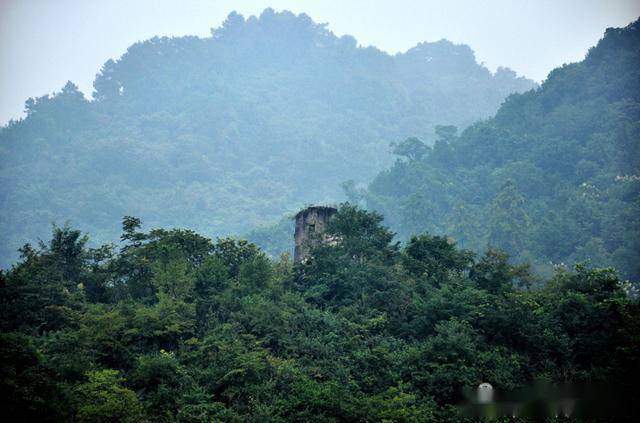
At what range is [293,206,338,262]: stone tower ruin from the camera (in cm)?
3080

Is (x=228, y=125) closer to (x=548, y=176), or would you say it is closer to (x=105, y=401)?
(x=548, y=176)

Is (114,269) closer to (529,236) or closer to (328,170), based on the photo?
(529,236)

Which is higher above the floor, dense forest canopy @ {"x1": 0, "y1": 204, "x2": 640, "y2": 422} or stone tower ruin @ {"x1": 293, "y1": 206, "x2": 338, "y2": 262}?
stone tower ruin @ {"x1": 293, "y1": 206, "x2": 338, "y2": 262}

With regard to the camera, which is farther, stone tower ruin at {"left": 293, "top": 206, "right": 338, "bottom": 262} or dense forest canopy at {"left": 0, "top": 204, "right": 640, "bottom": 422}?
stone tower ruin at {"left": 293, "top": 206, "right": 338, "bottom": 262}

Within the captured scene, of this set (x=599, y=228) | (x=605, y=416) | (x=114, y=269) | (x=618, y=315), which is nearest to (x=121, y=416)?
(x=114, y=269)

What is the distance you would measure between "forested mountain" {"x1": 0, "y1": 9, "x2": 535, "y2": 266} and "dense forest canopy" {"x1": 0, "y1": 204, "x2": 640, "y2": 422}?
1650 inches

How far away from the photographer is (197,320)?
974 inches

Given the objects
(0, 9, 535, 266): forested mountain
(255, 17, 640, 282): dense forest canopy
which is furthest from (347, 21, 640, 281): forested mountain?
(0, 9, 535, 266): forested mountain

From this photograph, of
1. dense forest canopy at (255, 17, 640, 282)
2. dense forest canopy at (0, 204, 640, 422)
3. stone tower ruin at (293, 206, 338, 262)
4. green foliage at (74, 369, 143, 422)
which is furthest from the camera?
dense forest canopy at (255, 17, 640, 282)

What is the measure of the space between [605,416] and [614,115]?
39.6 meters

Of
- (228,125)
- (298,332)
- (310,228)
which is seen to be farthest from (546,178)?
(228,125)

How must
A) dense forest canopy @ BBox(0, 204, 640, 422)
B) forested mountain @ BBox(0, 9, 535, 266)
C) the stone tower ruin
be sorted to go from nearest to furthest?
dense forest canopy @ BBox(0, 204, 640, 422)
the stone tower ruin
forested mountain @ BBox(0, 9, 535, 266)

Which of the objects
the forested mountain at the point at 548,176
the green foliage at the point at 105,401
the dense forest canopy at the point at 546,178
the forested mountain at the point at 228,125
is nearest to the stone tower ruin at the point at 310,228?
the green foliage at the point at 105,401

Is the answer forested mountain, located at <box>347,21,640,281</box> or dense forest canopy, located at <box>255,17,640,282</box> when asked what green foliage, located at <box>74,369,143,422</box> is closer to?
dense forest canopy, located at <box>255,17,640,282</box>
